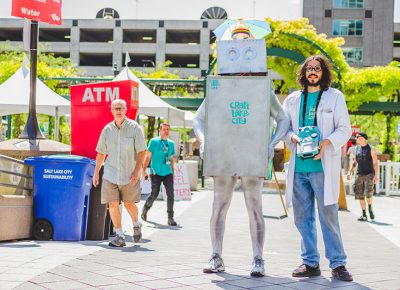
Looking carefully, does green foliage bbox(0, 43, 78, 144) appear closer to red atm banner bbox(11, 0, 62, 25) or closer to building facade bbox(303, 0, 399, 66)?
red atm banner bbox(11, 0, 62, 25)

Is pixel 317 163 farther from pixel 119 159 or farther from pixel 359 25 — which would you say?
pixel 359 25

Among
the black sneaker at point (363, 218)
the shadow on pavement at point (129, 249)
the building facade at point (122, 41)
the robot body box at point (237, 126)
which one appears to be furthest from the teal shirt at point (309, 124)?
the building facade at point (122, 41)

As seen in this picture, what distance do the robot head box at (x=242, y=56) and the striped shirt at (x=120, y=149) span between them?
260 cm

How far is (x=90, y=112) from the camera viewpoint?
9.57 metres

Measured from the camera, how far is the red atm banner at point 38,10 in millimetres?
11172

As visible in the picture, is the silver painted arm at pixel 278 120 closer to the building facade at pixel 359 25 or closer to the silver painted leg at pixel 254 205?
the silver painted leg at pixel 254 205

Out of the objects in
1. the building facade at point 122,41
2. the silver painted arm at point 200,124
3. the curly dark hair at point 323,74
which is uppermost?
the building facade at point 122,41

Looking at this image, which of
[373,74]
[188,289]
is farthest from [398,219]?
[373,74]

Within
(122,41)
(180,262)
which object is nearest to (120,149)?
(180,262)

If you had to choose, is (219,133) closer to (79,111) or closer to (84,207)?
(84,207)

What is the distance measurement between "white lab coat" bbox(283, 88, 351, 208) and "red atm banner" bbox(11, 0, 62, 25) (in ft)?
21.6

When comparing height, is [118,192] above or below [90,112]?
below

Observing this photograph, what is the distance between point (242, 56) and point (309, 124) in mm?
826

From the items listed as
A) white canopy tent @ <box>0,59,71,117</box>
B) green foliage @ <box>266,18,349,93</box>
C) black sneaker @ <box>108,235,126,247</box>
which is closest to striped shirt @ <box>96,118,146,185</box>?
black sneaker @ <box>108,235,126,247</box>
